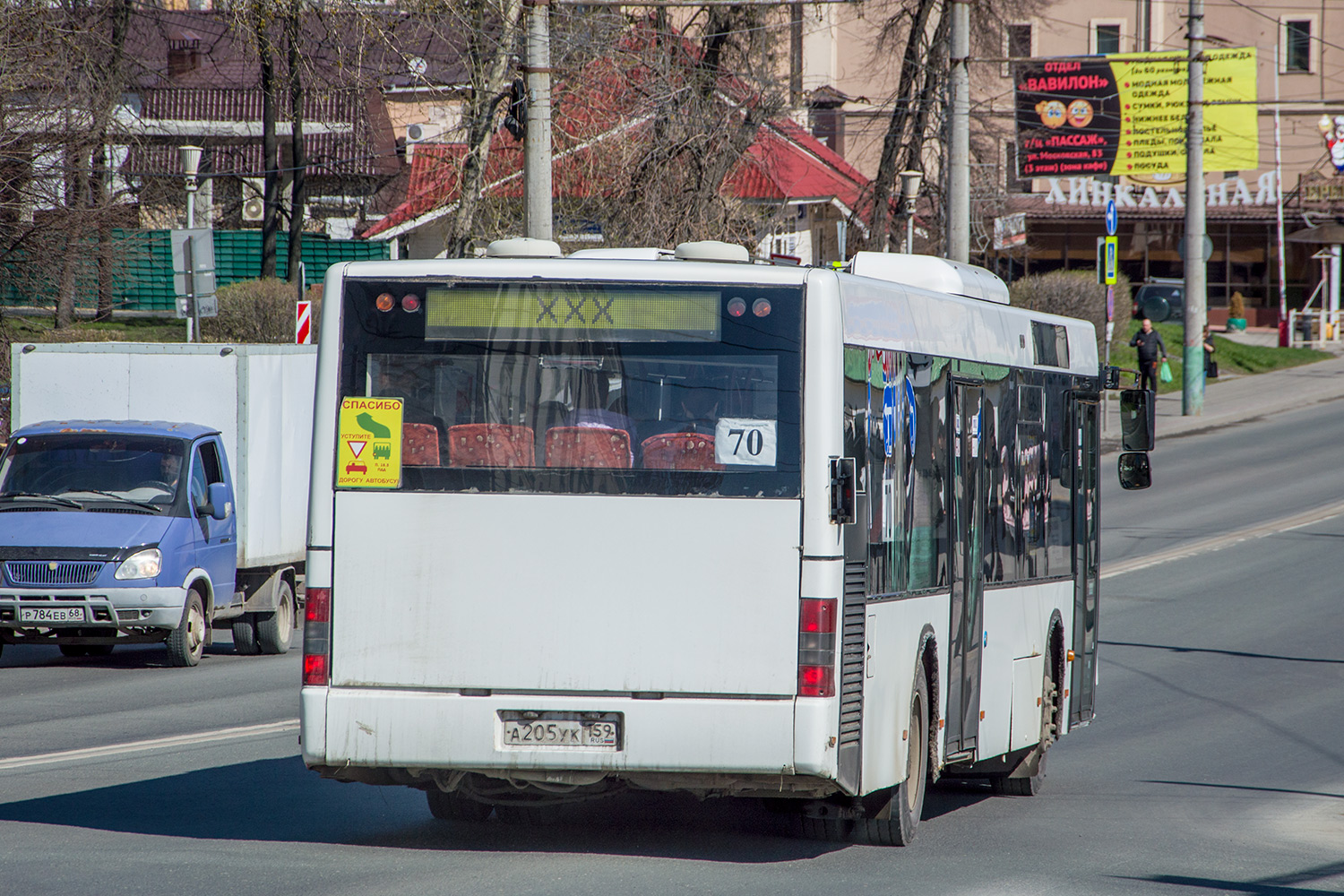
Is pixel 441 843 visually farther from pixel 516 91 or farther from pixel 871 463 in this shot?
pixel 516 91

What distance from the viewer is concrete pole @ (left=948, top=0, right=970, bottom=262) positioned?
2527cm

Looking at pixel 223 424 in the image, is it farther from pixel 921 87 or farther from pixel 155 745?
pixel 921 87

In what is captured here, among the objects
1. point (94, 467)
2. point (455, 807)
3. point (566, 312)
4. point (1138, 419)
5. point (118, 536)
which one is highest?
point (566, 312)

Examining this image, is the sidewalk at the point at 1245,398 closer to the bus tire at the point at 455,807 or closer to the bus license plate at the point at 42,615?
the bus license plate at the point at 42,615

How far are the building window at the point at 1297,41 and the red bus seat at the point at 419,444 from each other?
63.1m

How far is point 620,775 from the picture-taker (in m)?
7.04

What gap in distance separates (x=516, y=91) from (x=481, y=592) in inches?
584

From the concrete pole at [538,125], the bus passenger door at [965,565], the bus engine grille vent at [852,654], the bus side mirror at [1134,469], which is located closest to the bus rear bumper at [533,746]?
the bus engine grille vent at [852,654]

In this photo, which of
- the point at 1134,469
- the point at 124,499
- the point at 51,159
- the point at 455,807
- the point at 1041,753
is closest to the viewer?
the point at 455,807

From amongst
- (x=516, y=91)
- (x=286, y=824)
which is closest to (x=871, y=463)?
(x=286, y=824)

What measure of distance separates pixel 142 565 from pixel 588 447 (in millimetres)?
8552

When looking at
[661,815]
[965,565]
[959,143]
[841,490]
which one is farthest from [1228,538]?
[841,490]

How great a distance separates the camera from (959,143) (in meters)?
25.6

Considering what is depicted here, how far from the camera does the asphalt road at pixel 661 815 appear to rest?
711 cm
